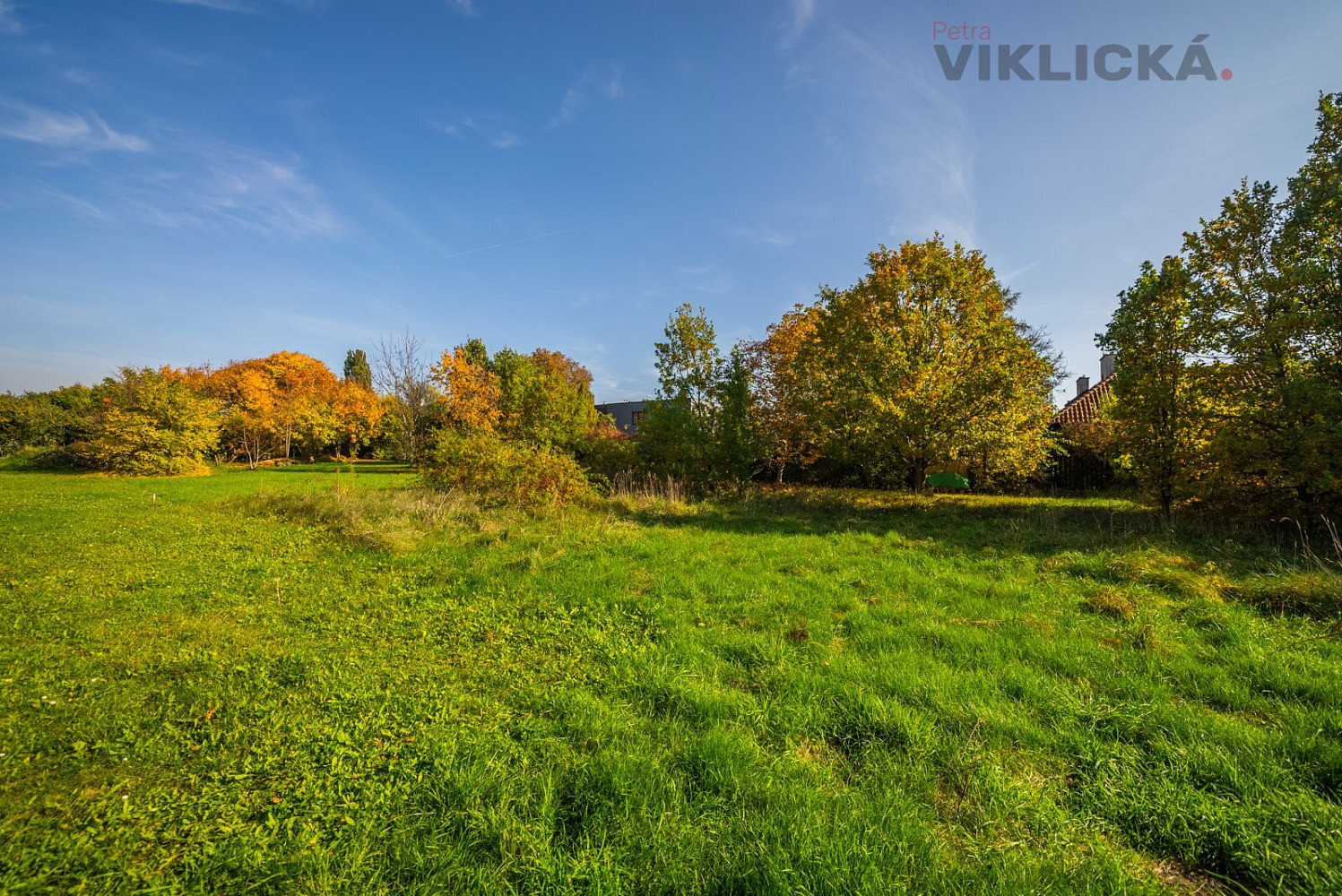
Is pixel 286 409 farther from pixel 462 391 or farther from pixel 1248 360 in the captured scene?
pixel 1248 360

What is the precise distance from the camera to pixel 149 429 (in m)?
24.8

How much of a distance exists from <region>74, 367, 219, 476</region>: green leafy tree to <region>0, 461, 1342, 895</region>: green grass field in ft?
87.4

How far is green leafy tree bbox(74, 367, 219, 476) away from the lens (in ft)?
80.7

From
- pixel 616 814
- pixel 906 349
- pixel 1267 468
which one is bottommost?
pixel 616 814

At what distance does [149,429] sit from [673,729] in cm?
3613

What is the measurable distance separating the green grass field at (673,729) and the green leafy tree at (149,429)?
26.6m

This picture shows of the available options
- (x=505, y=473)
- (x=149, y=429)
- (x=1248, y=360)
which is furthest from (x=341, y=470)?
(x=1248, y=360)

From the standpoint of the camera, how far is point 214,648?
4355mm

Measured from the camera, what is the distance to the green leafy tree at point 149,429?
80.7ft

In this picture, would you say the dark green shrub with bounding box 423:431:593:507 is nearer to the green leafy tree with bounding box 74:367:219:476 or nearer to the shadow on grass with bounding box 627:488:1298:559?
the shadow on grass with bounding box 627:488:1298:559

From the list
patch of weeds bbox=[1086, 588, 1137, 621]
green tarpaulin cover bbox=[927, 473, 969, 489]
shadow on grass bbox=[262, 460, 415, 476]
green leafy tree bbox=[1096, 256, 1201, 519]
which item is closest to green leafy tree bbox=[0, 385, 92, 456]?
shadow on grass bbox=[262, 460, 415, 476]

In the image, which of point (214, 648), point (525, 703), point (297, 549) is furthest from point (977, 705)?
point (297, 549)

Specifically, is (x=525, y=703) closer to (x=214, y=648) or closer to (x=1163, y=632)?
(x=214, y=648)

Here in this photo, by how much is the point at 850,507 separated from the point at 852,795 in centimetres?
1221
